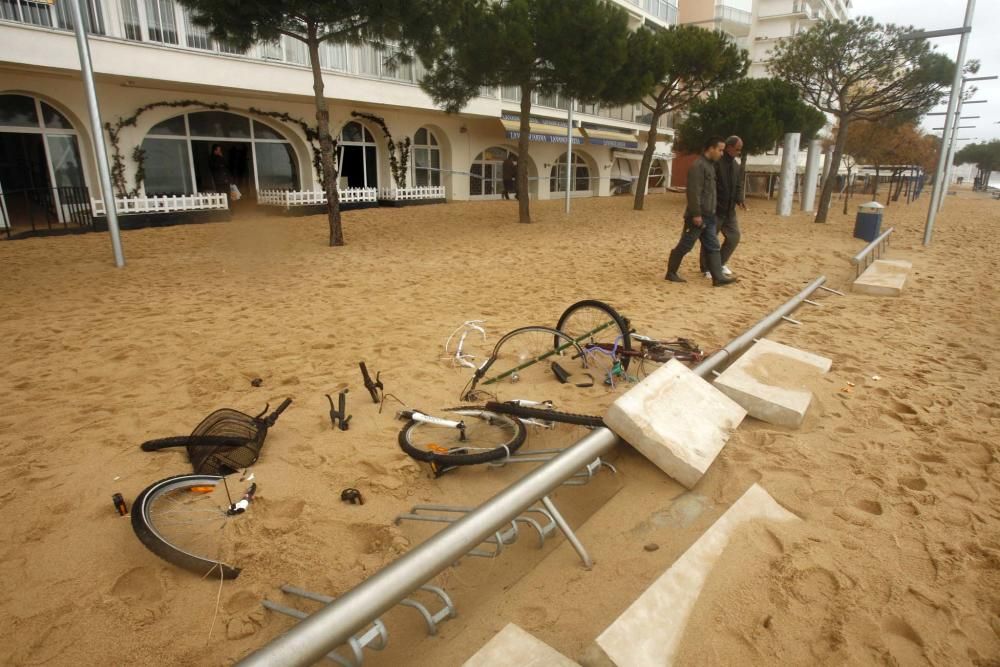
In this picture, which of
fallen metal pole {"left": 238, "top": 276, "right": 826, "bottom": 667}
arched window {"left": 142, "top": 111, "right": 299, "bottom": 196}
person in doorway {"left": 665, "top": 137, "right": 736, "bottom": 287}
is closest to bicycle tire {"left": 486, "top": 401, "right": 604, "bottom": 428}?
fallen metal pole {"left": 238, "top": 276, "right": 826, "bottom": 667}

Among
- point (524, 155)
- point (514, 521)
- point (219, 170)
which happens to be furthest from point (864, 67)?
point (514, 521)

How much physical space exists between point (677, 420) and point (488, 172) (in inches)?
930

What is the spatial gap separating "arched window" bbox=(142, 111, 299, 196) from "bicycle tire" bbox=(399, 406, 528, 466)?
1564 centimetres

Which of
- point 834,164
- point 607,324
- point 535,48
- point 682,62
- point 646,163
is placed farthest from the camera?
point 646,163

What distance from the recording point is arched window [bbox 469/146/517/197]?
81.6ft

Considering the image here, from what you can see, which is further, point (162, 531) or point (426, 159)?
point (426, 159)

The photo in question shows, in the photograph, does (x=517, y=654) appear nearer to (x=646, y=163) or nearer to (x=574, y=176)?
(x=646, y=163)

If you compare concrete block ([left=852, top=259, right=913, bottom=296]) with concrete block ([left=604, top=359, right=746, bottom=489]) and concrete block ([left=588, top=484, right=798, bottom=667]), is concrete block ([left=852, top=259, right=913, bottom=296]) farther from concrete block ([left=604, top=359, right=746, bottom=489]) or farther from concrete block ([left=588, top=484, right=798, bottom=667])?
concrete block ([left=588, top=484, right=798, bottom=667])

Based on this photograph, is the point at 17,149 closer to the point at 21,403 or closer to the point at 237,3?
the point at 237,3

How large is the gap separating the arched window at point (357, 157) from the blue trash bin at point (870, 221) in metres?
15.4

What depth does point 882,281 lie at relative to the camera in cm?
781

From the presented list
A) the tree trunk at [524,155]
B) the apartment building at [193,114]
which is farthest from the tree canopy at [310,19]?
the tree trunk at [524,155]

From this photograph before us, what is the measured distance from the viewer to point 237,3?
32.7ft

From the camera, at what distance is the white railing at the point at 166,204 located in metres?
13.9
